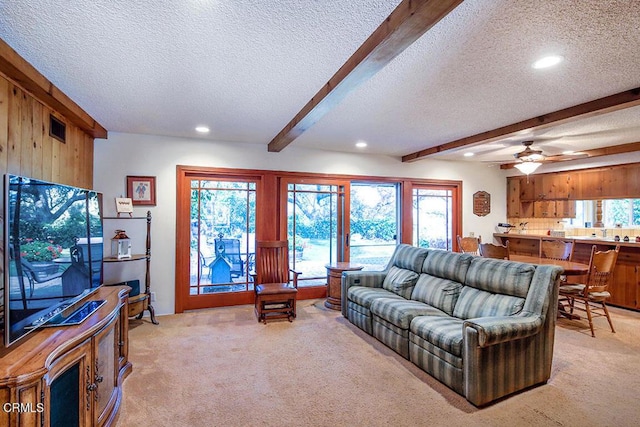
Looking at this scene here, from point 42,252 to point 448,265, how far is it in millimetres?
3288

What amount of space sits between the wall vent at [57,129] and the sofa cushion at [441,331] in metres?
3.74

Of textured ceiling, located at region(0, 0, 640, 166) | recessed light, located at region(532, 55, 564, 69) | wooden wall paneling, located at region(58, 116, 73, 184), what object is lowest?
wooden wall paneling, located at region(58, 116, 73, 184)

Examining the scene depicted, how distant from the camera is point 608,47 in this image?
205cm

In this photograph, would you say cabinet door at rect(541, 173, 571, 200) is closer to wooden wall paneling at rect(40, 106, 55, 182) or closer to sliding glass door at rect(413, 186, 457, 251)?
sliding glass door at rect(413, 186, 457, 251)

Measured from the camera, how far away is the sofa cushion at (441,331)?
7.97 feet

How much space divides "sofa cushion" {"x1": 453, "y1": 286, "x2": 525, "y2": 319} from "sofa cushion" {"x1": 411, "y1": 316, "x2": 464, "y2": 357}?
0.43 feet

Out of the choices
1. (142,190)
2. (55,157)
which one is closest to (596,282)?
(142,190)

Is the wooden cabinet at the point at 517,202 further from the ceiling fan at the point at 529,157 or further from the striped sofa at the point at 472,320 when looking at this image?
the striped sofa at the point at 472,320

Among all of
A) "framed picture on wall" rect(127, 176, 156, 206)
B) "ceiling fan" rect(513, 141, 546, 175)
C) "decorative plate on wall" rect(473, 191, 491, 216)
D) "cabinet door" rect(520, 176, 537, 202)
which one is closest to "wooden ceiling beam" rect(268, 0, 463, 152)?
"framed picture on wall" rect(127, 176, 156, 206)

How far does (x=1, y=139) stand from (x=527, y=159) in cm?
566

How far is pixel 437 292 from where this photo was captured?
3.32 m

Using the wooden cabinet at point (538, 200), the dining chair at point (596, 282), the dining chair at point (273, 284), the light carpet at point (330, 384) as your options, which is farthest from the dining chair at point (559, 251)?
the dining chair at point (273, 284)

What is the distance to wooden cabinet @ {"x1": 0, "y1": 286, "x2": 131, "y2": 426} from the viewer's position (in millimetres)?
1291

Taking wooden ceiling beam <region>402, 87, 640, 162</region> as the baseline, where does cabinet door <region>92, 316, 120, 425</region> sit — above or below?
below
